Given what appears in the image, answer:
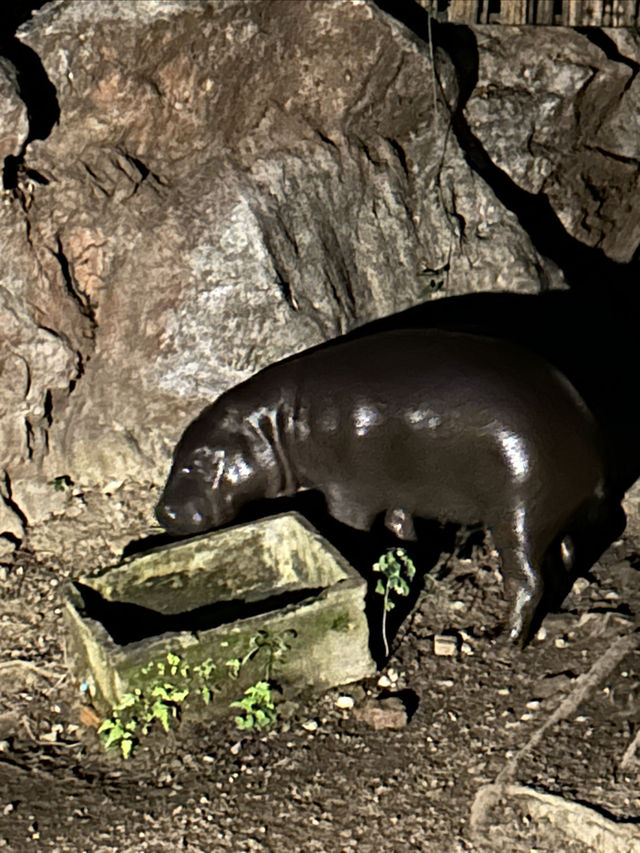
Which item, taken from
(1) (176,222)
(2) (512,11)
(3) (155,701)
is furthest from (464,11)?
(3) (155,701)

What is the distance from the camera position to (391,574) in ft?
18.4

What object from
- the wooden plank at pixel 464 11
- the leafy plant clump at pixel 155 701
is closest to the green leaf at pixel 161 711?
the leafy plant clump at pixel 155 701

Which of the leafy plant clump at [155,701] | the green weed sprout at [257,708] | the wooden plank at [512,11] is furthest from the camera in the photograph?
the wooden plank at [512,11]

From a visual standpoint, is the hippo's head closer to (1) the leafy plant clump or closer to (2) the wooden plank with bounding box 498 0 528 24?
(1) the leafy plant clump

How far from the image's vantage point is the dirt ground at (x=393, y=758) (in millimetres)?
4641

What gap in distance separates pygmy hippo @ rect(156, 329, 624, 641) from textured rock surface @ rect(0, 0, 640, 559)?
1.87ft

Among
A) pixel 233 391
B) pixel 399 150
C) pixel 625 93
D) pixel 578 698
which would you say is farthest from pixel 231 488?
pixel 625 93

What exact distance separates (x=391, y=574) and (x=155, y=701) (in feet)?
3.78

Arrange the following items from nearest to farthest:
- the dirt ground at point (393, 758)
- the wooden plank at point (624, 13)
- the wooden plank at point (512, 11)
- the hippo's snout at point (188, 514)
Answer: the dirt ground at point (393, 758), the hippo's snout at point (188, 514), the wooden plank at point (512, 11), the wooden plank at point (624, 13)

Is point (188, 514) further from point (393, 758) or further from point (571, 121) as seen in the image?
point (571, 121)

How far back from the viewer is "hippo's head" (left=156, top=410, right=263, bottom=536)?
6074 mm

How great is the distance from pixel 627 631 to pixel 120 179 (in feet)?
10.7

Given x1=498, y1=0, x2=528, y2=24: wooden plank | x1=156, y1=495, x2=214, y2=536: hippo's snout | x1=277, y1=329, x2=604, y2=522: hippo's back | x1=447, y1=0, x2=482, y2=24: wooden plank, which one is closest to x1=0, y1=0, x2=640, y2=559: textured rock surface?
x1=156, y1=495, x2=214, y2=536: hippo's snout

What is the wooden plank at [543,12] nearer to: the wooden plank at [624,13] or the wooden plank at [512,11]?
the wooden plank at [512,11]
